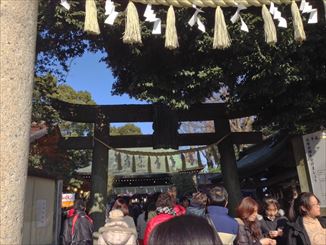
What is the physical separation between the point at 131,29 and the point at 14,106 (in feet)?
7.30

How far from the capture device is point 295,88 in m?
7.08

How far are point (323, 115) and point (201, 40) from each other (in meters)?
2.77

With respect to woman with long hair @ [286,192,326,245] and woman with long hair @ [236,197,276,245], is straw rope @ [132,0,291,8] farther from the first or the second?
woman with long hair @ [286,192,326,245]

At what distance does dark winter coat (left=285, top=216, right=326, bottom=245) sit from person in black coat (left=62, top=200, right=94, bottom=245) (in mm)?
4026

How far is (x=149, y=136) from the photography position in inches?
397

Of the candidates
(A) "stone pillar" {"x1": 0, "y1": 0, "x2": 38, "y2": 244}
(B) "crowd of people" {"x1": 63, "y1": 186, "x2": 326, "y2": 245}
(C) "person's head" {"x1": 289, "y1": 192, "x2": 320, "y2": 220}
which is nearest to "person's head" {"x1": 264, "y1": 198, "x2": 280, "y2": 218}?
(B) "crowd of people" {"x1": 63, "y1": 186, "x2": 326, "y2": 245}

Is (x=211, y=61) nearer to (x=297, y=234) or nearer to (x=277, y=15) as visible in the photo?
(x=277, y=15)

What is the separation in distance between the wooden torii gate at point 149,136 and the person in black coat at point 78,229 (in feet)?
7.62

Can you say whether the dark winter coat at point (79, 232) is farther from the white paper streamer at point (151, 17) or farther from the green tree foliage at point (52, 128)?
the white paper streamer at point (151, 17)

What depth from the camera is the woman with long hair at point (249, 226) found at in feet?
11.9

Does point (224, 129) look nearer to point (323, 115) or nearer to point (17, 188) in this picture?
point (323, 115)

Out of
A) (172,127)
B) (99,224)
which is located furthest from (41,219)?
(172,127)

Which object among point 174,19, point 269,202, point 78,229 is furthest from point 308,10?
point 78,229

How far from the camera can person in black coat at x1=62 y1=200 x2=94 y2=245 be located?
6598mm
